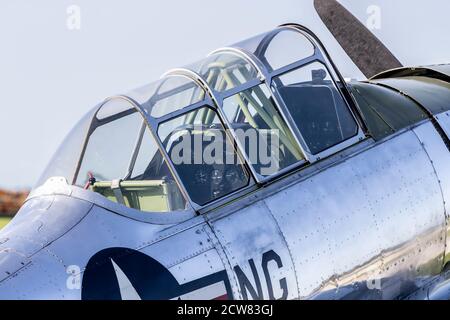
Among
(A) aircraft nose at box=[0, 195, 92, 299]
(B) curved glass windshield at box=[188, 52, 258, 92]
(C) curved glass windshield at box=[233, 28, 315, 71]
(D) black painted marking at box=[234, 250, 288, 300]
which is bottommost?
(D) black painted marking at box=[234, 250, 288, 300]

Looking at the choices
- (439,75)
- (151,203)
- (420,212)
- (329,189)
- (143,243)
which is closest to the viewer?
(143,243)

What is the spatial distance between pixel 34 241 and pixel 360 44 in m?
7.19

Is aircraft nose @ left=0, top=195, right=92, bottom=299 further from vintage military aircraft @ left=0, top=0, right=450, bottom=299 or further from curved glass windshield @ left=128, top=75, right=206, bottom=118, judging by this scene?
curved glass windshield @ left=128, top=75, right=206, bottom=118

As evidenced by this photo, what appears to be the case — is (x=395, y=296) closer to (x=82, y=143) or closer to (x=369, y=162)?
(x=369, y=162)

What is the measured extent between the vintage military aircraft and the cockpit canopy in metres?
0.01

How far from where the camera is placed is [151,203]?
579 cm

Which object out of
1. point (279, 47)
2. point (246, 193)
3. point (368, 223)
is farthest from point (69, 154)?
point (368, 223)

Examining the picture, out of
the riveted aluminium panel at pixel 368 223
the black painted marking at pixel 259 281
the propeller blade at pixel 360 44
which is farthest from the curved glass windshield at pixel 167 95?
the propeller blade at pixel 360 44

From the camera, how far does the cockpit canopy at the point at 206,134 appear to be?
5789mm

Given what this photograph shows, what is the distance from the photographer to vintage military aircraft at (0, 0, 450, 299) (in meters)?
5.17

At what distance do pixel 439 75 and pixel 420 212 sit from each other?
220 cm

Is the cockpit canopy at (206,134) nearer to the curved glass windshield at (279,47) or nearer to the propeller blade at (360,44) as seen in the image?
the curved glass windshield at (279,47)

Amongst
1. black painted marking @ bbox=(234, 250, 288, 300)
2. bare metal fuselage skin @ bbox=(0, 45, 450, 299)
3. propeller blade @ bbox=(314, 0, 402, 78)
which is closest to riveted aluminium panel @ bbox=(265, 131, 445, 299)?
bare metal fuselage skin @ bbox=(0, 45, 450, 299)
